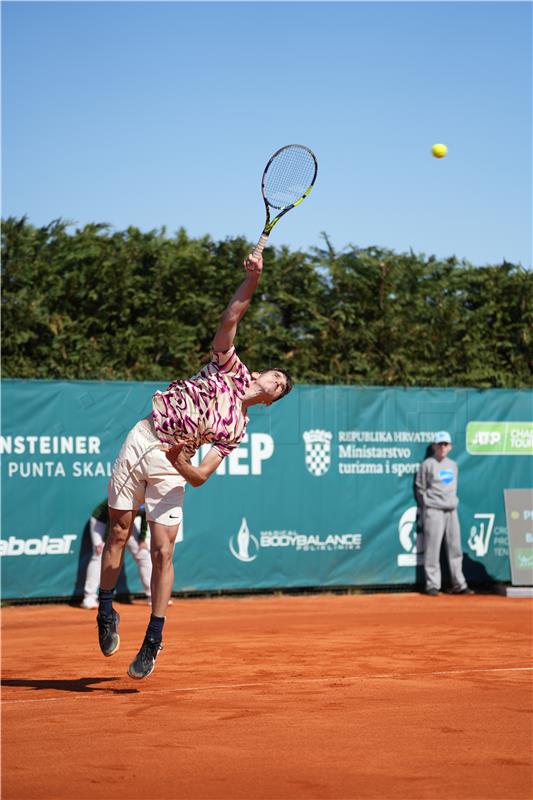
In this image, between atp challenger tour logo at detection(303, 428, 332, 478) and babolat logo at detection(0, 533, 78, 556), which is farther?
atp challenger tour logo at detection(303, 428, 332, 478)

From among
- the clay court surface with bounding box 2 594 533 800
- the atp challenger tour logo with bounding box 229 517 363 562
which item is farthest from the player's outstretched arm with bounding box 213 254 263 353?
the atp challenger tour logo with bounding box 229 517 363 562

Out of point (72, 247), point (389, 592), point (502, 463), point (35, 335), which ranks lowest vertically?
point (389, 592)

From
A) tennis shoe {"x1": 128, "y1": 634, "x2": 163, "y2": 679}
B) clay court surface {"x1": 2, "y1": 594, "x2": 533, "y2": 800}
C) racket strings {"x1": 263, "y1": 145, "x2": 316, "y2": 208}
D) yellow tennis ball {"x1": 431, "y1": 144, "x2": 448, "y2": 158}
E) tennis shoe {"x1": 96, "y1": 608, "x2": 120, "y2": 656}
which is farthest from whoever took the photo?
yellow tennis ball {"x1": 431, "y1": 144, "x2": 448, "y2": 158}

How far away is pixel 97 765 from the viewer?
491 centimetres

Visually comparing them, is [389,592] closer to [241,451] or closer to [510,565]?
[510,565]

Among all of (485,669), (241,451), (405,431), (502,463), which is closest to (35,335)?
(241,451)

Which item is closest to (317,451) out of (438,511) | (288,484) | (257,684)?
(288,484)

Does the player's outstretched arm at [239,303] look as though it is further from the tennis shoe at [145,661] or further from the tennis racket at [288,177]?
the tennis shoe at [145,661]

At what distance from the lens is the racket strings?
279 inches

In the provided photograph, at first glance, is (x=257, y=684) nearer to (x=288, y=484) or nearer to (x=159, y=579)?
(x=159, y=579)

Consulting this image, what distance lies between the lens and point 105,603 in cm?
683

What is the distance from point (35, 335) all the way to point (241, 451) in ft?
10.1

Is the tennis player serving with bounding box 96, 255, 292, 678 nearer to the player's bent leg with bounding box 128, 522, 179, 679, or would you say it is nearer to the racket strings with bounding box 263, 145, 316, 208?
the player's bent leg with bounding box 128, 522, 179, 679

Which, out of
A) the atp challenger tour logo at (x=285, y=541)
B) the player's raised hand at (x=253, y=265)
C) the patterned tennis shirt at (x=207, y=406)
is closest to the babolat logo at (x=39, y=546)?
the atp challenger tour logo at (x=285, y=541)
